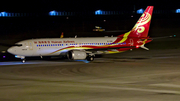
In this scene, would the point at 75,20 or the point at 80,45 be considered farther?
the point at 75,20

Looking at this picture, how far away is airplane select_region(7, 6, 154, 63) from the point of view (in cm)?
3256

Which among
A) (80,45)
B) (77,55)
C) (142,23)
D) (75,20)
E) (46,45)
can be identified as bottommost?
(77,55)

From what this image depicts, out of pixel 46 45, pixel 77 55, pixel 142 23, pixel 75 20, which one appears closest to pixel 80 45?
pixel 77 55

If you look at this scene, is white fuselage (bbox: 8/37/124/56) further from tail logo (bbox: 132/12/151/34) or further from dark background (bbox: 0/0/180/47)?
dark background (bbox: 0/0/180/47)

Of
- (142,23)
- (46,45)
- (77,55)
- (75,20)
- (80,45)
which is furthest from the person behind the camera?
(75,20)

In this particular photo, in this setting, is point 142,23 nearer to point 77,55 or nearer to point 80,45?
point 80,45

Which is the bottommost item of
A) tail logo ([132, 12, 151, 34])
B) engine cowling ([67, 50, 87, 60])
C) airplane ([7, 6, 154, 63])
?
engine cowling ([67, 50, 87, 60])

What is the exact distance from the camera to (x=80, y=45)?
1367 inches

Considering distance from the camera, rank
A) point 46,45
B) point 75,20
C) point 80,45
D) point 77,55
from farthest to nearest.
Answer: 1. point 75,20
2. point 80,45
3. point 46,45
4. point 77,55

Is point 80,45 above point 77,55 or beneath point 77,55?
above

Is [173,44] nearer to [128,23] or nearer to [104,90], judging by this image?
[128,23]

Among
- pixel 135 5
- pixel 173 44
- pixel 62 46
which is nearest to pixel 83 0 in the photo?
pixel 135 5

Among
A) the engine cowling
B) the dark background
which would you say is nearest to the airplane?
the engine cowling

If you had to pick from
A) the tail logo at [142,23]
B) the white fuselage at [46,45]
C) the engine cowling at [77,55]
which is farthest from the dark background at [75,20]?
the tail logo at [142,23]
